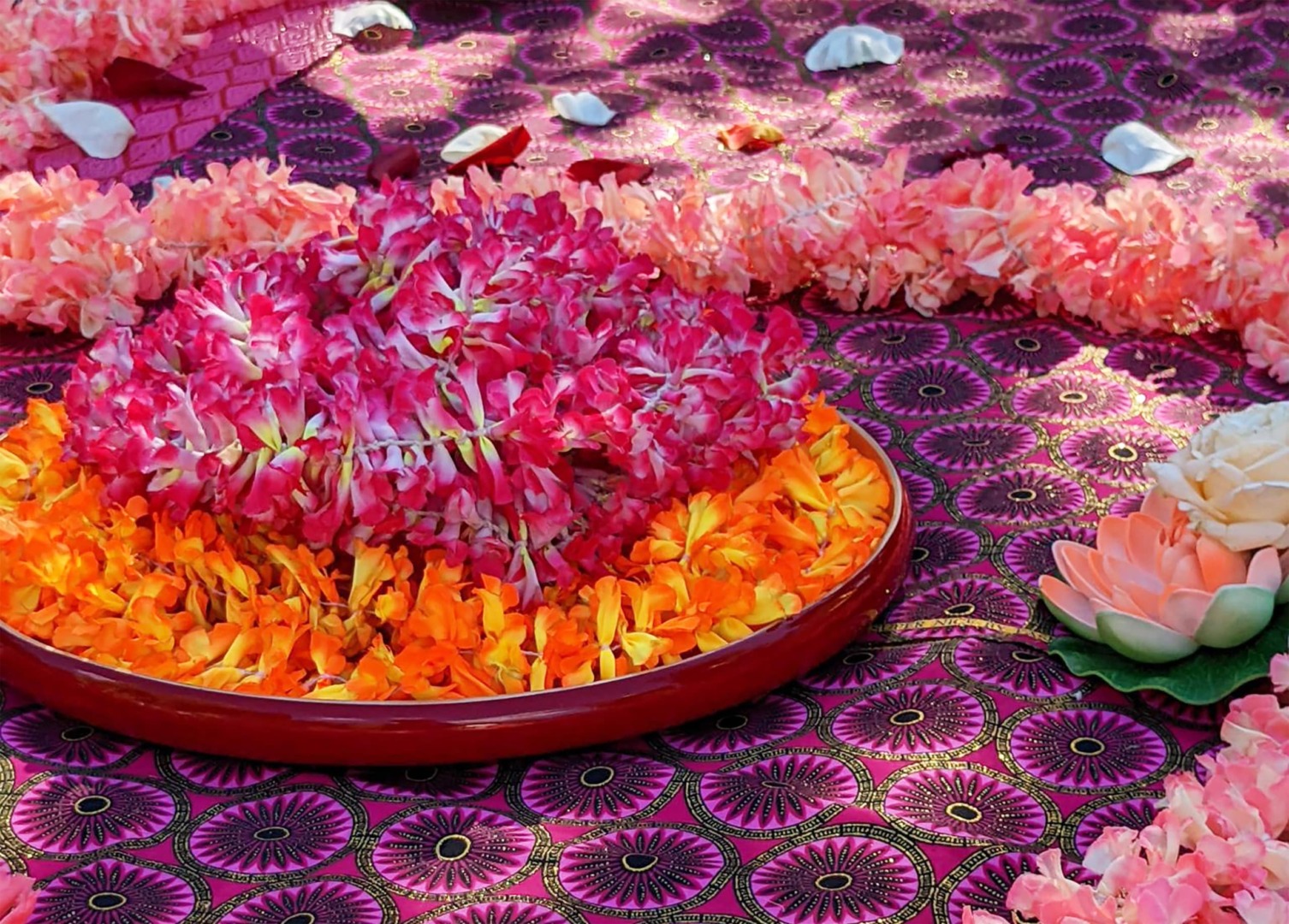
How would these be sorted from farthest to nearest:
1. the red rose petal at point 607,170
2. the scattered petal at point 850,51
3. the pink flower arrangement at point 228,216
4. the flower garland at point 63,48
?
the scattered petal at point 850,51
the flower garland at point 63,48
the red rose petal at point 607,170
the pink flower arrangement at point 228,216

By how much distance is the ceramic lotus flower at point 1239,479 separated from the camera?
118 centimetres

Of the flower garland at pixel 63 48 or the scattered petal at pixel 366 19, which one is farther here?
the scattered petal at pixel 366 19

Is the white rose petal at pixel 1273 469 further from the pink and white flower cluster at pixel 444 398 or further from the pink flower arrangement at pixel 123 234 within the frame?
the pink flower arrangement at pixel 123 234

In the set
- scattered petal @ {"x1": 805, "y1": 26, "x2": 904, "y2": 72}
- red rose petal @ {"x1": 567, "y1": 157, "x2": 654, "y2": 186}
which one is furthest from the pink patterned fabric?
scattered petal @ {"x1": 805, "y1": 26, "x2": 904, "y2": 72}

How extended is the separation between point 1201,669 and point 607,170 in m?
1.13

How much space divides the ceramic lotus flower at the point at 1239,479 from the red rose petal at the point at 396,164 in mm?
1237

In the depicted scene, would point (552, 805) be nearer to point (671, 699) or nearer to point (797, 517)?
point (671, 699)

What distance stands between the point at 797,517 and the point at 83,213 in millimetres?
924

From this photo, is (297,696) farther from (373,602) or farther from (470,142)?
(470,142)

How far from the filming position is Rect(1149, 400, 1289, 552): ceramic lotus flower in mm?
1181

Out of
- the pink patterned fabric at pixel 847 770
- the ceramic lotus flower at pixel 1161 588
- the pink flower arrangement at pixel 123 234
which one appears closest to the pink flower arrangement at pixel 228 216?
the pink flower arrangement at pixel 123 234

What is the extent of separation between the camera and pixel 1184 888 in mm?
892

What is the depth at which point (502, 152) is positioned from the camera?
224cm

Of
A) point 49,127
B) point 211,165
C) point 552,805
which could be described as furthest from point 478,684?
point 49,127
